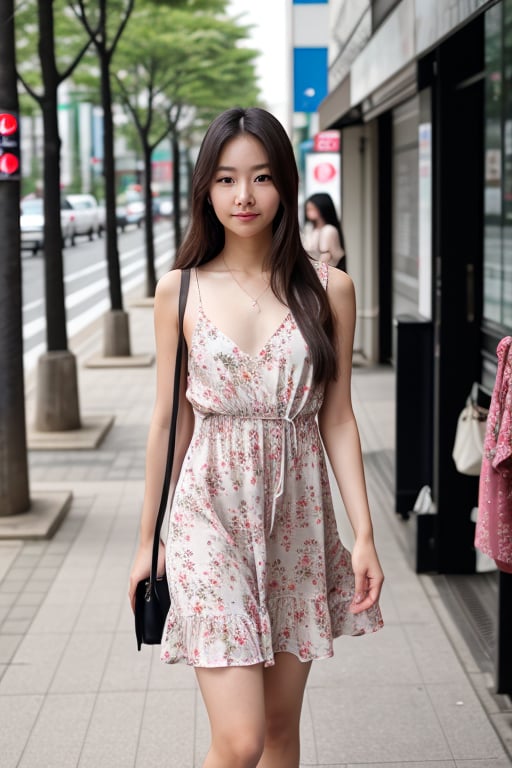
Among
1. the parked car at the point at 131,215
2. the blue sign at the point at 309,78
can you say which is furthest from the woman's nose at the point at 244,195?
the parked car at the point at 131,215

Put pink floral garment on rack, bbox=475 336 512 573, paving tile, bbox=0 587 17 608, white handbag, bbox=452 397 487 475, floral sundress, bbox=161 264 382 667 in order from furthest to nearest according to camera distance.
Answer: paving tile, bbox=0 587 17 608 → white handbag, bbox=452 397 487 475 → pink floral garment on rack, bbox=475 336 512 573 → floral sundress, bbox=161 264 382 667

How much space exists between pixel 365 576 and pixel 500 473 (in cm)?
93

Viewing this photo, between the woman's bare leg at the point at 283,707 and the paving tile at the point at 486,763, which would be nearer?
the woman's bare leg at the point at 283,707

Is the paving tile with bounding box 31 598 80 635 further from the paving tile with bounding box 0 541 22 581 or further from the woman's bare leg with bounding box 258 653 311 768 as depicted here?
the woman's bare leg with bounding box 258 653 311 768

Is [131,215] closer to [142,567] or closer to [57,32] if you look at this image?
[57,32]

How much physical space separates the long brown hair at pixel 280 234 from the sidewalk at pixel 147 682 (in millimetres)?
1868

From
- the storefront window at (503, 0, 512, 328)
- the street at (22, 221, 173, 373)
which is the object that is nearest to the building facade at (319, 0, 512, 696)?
the storefront window at (503, 0, 512, 328)

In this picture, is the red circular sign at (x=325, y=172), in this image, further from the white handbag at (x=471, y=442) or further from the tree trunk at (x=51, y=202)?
the white handbag at (x=471, y=442)

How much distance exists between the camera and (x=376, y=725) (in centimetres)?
477

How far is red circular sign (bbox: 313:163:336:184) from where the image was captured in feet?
62.4

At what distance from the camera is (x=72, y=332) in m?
21.4

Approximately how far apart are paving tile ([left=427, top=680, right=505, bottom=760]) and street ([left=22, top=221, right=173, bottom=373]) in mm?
12055

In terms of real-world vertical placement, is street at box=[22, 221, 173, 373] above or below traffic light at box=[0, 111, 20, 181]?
below

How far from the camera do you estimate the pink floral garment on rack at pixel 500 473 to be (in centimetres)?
393
